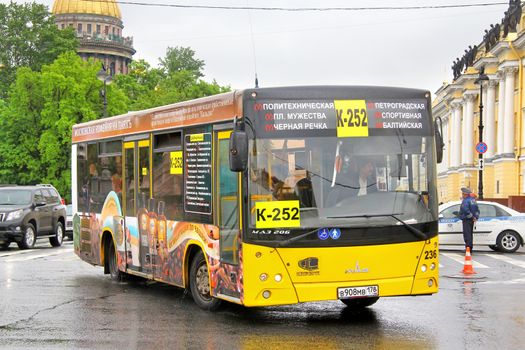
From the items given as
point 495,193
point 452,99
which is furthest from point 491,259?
point 452,99

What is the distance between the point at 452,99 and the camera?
96875 millimetres

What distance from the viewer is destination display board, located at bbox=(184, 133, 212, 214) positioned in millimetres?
12000

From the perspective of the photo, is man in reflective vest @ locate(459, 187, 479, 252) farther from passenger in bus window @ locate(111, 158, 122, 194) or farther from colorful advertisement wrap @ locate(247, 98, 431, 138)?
colorful advertisement wrap @ locate(247, 98, 431, 138)

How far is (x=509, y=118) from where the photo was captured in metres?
68.4

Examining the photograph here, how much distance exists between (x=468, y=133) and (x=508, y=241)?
6464 cm

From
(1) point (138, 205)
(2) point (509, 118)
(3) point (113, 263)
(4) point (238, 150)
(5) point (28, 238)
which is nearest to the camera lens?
(4) point (238, 150)

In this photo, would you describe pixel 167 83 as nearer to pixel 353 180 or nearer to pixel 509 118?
pixel 509 118

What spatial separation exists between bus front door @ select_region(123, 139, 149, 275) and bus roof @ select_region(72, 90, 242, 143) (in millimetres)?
301

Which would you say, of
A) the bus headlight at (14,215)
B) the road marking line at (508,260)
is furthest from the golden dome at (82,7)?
the road marking line at (508,260)

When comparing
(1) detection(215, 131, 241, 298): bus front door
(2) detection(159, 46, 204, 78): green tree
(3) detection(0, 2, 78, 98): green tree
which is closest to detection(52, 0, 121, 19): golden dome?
(2) detection(159, 46, 204, 78): green tree

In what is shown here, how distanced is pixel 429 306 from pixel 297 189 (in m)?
3.47

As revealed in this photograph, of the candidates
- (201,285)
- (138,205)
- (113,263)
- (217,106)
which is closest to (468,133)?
(113,263)

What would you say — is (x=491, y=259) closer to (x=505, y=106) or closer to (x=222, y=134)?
(x=222, y=134)

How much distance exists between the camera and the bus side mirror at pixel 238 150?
10.4 metres
